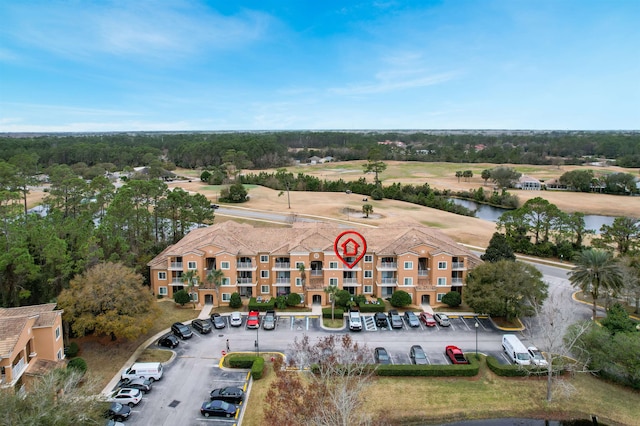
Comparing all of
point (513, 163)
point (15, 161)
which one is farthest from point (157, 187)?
point (513, 163)

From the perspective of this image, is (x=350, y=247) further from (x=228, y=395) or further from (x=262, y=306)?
(x=228, y=395)

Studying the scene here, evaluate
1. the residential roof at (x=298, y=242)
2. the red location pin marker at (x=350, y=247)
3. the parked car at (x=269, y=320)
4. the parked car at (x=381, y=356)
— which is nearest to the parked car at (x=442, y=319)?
the residential roof at (x=298, y=242)

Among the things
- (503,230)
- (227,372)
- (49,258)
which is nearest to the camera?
(227,372)

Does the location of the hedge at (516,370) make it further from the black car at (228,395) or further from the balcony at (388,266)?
the black car at (228,395)

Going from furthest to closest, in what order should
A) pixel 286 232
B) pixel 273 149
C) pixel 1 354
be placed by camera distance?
pixel 273 149 → pixel 286 232 → pixel 1 354

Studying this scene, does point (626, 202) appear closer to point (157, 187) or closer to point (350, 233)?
point (350, 233)

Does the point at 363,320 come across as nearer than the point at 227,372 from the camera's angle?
No

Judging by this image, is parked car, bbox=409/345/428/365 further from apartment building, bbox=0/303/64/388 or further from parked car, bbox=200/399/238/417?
apartment building, bbox=0/303/64/388
